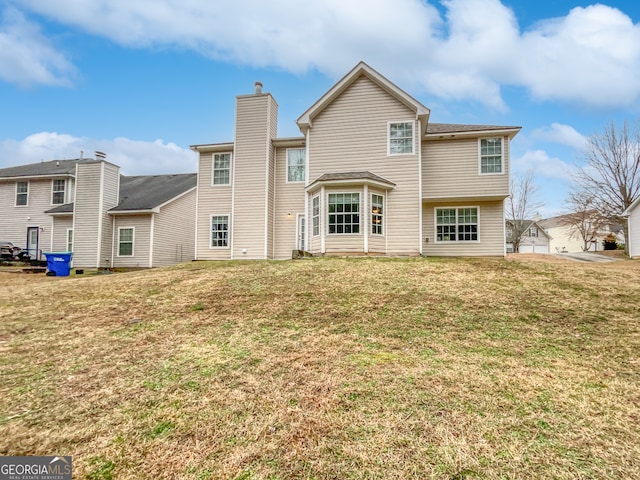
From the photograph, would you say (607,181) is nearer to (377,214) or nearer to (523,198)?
(523,198)

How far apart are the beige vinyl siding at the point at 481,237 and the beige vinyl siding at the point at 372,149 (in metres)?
1.70

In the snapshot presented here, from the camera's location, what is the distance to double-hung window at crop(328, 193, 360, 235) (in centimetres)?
1401

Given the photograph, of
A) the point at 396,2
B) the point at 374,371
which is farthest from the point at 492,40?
the point at 374,371

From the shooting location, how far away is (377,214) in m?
14.4

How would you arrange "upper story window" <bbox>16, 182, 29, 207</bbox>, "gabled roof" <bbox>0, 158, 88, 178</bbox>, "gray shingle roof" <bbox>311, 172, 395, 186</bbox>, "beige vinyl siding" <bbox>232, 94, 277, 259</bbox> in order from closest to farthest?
1. "gray shingle roof" <bbox>311, 172, 395, 186</bbox>
2. "beige vinyl siding" <bbox>232, 94, 277, 259</bbox>
3. "gabled roof" <bbox>0, 158, 88, 178</bbox>
4. "upper story window" <bbox>16, 182, 29, 207</bbox>

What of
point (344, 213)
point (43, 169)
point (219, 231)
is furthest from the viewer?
point (43, 169)

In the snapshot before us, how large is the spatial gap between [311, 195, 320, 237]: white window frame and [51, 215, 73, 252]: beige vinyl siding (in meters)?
15.8

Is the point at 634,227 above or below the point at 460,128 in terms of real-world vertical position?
below

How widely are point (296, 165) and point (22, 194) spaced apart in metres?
19.8

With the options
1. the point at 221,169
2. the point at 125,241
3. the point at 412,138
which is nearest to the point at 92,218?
the point at 125,241

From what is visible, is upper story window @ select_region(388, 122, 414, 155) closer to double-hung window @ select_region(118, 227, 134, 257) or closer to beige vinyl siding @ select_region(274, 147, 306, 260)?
beige vinyl siding @ select_region(274, 147, 306, 260)

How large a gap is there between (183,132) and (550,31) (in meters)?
20.6

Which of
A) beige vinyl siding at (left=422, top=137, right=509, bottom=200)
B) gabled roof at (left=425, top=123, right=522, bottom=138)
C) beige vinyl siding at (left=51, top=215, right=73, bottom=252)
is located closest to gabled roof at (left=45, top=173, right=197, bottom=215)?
beige vinyl siding at (left=51, top=215, right=73, bottom=252)

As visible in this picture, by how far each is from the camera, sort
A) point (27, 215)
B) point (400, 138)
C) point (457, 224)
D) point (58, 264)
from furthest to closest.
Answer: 1. point (27, 215)
2. point (58, 264)
3. point (457, 224)
4. point (400, 138)
